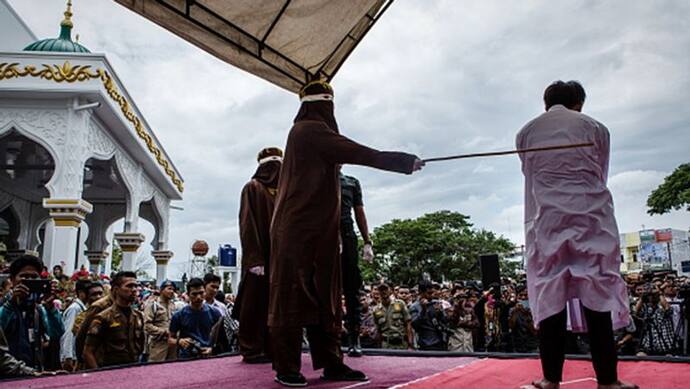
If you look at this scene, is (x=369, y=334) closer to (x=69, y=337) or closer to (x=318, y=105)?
(x=69, y=337)

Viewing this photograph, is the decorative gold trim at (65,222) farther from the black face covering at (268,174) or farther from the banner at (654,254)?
the banner at (654,254)

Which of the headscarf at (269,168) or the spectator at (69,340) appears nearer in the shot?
the headscarf at (269,168)

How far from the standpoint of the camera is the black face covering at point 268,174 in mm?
4309

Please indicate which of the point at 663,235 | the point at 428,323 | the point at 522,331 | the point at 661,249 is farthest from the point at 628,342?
the point at 661,249

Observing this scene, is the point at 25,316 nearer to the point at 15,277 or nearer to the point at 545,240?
the point at 15,277

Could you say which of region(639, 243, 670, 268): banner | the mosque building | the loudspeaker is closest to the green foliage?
region(639, 243, 670, 268): banner

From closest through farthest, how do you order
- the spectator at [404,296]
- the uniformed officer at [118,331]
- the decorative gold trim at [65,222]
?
1. the uniformed officer at [118,331]
2. the spectator at [404,296]
3. the decorative gold trim at [65,222]

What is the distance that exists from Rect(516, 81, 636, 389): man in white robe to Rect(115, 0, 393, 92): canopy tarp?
2.37m

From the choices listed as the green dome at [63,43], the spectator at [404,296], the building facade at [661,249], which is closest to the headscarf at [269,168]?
the spectator at [404,296]

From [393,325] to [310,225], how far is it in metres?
5.01

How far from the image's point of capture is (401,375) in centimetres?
305

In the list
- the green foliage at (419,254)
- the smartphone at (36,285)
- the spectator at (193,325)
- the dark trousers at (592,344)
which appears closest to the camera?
the dark trousers at (592,344)

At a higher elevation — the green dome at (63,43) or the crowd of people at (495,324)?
the green dome at (63,43)

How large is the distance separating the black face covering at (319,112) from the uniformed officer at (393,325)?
489cm
